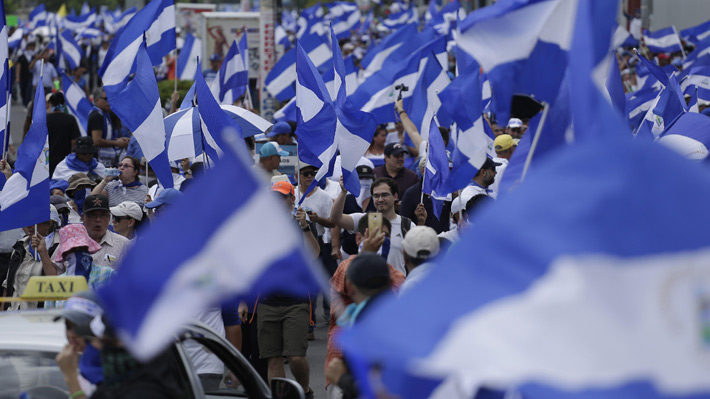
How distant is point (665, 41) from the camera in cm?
2048

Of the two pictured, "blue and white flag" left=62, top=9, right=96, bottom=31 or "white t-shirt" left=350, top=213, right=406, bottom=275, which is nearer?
"white t-shirt" left=350, top=213, right=406, bottom=275

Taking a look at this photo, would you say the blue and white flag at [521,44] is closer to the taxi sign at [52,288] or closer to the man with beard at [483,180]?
the taxi sign at [52,288]

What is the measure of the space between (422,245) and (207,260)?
243 centimetres

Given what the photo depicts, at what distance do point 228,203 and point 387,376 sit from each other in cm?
80

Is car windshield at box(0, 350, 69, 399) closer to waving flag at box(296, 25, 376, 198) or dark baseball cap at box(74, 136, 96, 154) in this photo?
waving flag at box(296, 25, 376, 198)

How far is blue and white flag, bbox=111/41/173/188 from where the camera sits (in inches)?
405

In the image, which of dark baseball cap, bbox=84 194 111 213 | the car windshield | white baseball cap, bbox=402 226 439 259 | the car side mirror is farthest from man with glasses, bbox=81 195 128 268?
the car windshield

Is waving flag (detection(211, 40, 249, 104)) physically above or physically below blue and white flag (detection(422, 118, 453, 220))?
below

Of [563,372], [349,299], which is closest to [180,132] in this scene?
[349,299]

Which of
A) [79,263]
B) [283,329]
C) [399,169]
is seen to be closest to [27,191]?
[79,263]

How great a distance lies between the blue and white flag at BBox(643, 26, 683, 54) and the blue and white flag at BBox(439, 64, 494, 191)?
40.8 ft

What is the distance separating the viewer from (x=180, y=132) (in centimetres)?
1138

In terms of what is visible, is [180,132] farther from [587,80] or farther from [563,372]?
[563,372]

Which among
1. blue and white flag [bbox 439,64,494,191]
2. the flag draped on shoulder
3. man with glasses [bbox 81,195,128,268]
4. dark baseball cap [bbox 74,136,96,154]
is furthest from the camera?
dark baseball cap [bbox 74,136,96,154]
